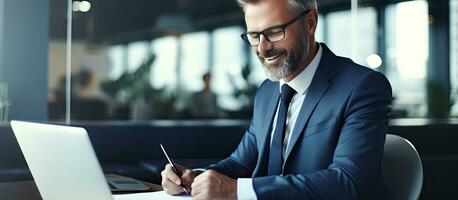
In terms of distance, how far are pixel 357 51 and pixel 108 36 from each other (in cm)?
365

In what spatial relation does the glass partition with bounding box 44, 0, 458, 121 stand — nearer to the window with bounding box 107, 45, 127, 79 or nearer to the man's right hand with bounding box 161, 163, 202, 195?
the window with bounding box 107, 45, 127, 79

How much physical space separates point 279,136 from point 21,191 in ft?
2.84

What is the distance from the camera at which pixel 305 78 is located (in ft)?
5.88

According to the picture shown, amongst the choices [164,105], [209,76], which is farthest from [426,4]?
[164,105]

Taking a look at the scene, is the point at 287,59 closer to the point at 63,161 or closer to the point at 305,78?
the point at 305,78

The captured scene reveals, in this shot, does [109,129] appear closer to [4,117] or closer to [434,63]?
[4,117]

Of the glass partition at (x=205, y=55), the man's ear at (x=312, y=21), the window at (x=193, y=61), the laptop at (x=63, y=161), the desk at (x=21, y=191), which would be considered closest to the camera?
the laptop at (x=63, y=161)

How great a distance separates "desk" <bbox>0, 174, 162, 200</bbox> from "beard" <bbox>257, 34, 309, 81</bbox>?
0.56m

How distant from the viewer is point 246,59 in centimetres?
986

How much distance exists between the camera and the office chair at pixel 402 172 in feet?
5.61

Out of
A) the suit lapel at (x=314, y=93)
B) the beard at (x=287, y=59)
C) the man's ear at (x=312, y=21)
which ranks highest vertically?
the man's ear at (x=312, y=21)

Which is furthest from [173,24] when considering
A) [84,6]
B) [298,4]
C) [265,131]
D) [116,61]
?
[298,4]

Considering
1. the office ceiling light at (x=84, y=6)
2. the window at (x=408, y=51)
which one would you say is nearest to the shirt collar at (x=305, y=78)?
the office ceiling light at (x=84, y=6)

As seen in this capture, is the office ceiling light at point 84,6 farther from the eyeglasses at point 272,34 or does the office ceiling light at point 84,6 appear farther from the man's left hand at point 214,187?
the man's left hand at point 214,187
